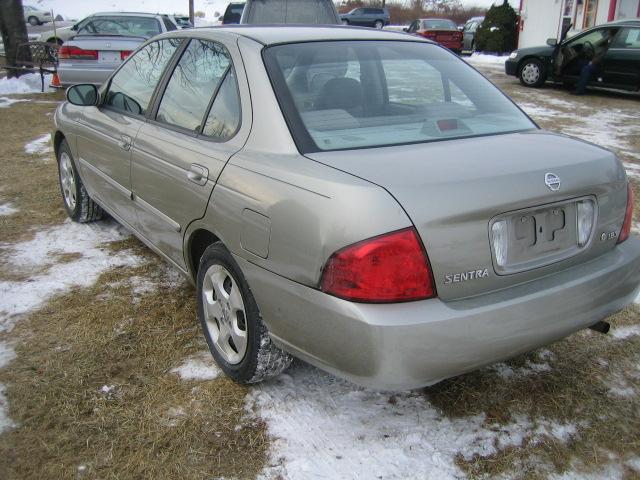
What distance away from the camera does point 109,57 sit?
9.68 m

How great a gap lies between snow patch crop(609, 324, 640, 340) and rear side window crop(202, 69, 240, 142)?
2309 mm

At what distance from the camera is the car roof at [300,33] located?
283cm

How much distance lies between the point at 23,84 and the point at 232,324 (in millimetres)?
12659

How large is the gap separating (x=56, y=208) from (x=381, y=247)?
4.21 metres

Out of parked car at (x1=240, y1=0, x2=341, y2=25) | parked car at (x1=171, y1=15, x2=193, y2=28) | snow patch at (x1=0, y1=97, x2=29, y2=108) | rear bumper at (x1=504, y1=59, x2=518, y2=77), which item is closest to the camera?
parked car at (x1=240, y1=0, x2=341, y2=25)

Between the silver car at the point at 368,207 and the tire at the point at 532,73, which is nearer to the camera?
the silver car at the point at 368,207

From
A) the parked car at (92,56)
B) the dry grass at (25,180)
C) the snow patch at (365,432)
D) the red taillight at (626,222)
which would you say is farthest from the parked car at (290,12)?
the snow patch at (365,432)

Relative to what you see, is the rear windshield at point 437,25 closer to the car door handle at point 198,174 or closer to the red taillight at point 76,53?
the red taillight at point 76,53

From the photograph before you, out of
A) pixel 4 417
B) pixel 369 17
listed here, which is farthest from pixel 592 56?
pixel 369 17

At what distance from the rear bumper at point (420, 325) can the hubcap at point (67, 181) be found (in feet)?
9.65

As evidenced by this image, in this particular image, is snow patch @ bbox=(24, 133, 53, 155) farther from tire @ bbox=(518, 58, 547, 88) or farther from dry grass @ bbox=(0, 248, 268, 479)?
tire @ bbox=(518, 58, 547, 88)

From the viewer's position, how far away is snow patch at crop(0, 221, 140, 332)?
3.55 meters

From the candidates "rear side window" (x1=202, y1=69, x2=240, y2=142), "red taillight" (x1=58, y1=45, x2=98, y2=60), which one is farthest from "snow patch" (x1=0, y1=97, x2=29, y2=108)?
"rear side window" (x1=202, y1=69, x2=240, y2=142)

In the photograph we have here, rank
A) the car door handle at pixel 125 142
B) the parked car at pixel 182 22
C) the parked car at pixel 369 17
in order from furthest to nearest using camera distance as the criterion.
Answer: the parked car at pixel 369 17 < the parked car at pixel 182 22 < the car door handle at pixel 125 142
